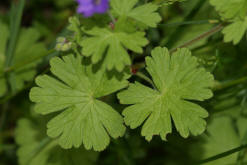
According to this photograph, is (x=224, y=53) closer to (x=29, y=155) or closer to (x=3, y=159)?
(x=29, y=155)

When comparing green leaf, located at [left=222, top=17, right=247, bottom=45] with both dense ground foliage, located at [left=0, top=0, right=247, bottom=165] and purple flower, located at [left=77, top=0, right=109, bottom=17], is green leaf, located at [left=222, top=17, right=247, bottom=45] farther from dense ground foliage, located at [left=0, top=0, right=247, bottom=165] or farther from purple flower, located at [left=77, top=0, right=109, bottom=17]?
purple flower, located at [left=77, top=0, right=109, bottom=17]

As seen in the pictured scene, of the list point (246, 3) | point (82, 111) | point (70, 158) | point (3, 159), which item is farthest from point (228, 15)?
point (3, 159)

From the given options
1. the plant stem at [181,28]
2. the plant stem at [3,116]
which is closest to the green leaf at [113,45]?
the plant stem at [181,28]

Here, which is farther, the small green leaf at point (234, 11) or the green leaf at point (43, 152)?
the green leaf at point (43, 152)

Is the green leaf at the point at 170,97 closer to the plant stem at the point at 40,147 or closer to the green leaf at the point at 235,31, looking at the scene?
the green leaf at the point at 235,31

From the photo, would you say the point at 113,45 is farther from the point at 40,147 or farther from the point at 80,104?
the point at 40,147

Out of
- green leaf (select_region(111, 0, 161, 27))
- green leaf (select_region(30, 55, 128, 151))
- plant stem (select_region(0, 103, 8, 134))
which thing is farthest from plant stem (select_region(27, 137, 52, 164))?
green leaf (select_region(111, 0, 161, 27))
